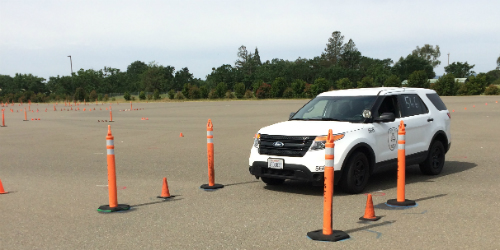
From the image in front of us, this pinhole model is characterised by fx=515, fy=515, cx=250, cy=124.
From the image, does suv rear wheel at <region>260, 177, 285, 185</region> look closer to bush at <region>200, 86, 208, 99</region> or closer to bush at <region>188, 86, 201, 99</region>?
bush at <region>188, 86, 201, 99</region>

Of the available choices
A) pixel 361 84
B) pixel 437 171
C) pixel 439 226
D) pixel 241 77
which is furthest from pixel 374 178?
pixel 241 77

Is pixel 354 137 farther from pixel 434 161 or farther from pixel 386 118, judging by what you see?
pixel 434 161

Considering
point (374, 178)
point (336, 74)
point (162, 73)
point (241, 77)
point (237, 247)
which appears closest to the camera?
point (237, 247)

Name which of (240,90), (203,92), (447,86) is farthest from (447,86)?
(203,92)

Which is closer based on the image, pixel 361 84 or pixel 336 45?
pixel 361 84

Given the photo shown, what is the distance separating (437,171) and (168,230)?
20.7ft

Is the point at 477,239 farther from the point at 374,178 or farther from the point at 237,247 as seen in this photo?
the point at 374,178

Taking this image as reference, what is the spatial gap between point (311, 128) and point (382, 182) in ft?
7.14

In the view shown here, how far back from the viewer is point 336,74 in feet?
343

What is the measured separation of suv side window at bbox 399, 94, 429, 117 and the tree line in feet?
191

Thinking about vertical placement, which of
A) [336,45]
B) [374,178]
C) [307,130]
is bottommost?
[374,178]

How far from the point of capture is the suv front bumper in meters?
8.11

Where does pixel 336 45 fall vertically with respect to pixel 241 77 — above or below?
above

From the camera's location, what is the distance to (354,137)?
8.43 meters
